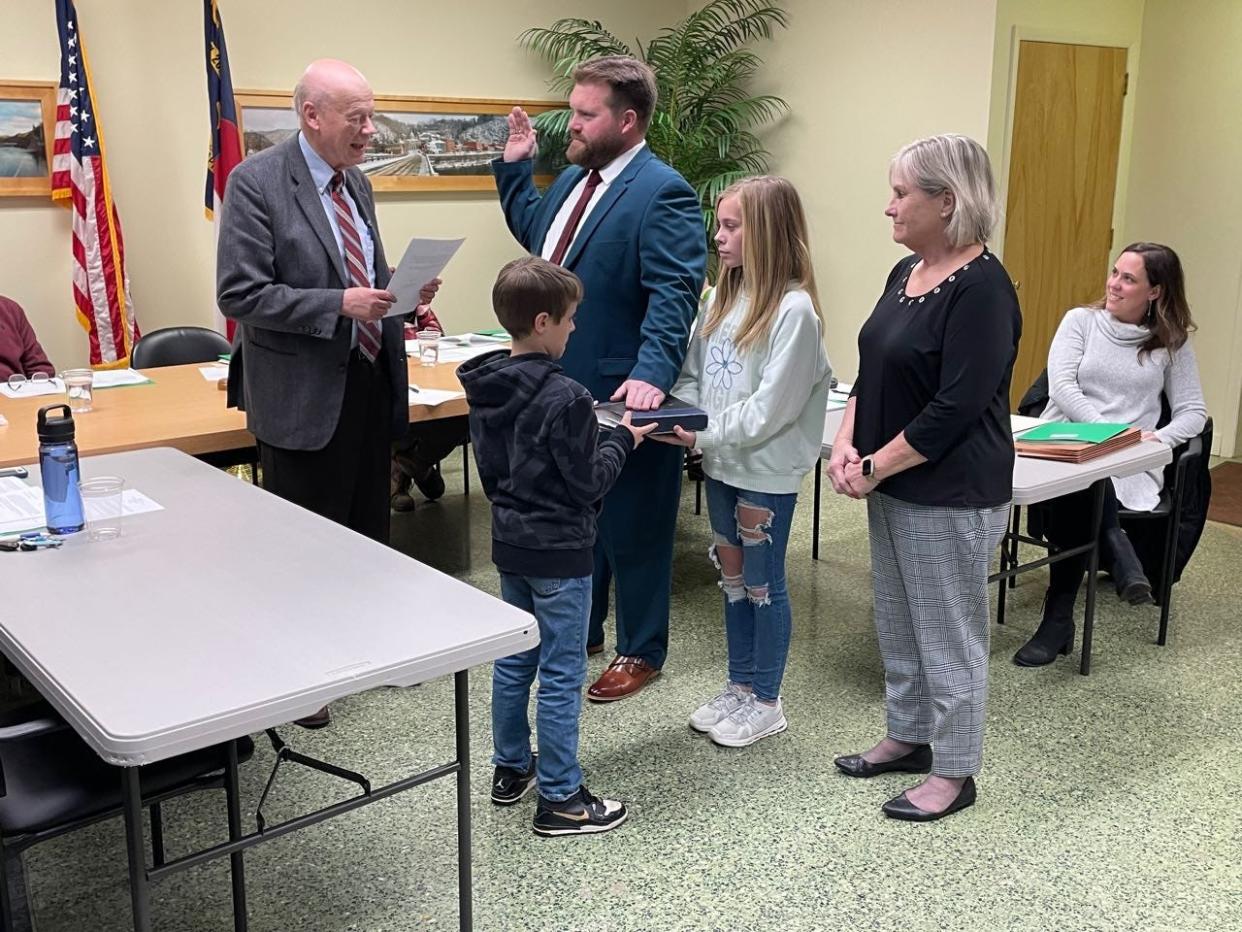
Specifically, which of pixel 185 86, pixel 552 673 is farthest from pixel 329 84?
pixel 185 86

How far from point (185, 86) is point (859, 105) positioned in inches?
133

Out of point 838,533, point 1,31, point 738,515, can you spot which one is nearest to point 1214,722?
point 738,515

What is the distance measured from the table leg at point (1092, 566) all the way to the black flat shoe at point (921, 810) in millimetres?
909

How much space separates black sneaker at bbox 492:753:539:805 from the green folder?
167cm

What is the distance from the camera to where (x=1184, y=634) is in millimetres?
3625

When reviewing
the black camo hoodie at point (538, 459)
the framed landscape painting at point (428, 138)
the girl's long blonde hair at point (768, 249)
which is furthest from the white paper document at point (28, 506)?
the framed landscape painting at point (428, 138)

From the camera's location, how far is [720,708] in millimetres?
2949

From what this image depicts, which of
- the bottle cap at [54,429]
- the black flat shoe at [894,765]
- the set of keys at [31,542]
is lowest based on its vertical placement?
the black flat shoe at [894,765]

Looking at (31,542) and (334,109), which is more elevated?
(334,109)

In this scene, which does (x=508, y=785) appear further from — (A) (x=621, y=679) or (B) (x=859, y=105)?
(B) (x=859, y=105)

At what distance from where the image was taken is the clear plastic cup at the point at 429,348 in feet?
13.9

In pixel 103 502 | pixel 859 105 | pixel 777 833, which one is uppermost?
pixel 859 105

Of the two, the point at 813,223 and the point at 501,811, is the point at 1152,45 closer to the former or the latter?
the point at 813,223

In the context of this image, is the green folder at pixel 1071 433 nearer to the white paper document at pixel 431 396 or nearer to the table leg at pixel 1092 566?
the table leg at pixel 1092 566
